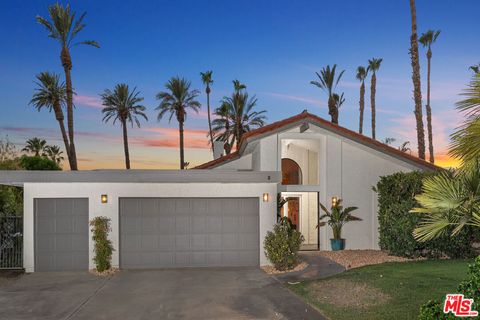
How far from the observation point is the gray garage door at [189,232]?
48.0 ft

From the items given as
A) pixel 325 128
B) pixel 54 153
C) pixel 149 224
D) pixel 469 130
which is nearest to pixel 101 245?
pixel 149 224

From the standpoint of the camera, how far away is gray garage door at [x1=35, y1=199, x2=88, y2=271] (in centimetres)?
1422

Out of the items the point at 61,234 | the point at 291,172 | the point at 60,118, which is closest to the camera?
the point at 61,234

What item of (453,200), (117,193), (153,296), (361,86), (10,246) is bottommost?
(153,296)

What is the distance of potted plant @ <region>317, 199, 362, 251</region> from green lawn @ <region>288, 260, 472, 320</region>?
4713 mm

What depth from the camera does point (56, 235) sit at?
14.3m

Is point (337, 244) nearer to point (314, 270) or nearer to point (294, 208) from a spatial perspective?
point (294, 208)

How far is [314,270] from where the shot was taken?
13758mm

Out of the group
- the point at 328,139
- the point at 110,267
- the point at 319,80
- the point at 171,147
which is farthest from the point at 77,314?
the point at 171,147

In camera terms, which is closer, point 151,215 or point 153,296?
point 153,296

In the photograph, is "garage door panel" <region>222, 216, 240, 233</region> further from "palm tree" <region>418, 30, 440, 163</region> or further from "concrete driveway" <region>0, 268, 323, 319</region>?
"palm tree" <region>418, 30, 440, 163</region>

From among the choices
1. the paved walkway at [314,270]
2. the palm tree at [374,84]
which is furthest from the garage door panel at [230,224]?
the palm tree at [374,84]

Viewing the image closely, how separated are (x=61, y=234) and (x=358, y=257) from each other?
9432 millimetres

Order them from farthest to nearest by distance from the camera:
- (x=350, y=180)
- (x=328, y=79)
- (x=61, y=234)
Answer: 1. (x=328, y=79)
2. (x=350, y=180)
3. (x=61, y=234)
